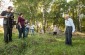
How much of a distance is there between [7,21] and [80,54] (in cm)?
433

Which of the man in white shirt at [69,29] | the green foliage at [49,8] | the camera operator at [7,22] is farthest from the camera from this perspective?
the green foliage at [49,8]

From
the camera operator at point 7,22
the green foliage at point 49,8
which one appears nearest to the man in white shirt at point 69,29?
the camera operator at point 7,22

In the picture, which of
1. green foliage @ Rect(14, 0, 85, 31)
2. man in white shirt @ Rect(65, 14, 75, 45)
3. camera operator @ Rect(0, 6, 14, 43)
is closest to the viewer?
camera operator @ Rect(0, 6, 14, 43)

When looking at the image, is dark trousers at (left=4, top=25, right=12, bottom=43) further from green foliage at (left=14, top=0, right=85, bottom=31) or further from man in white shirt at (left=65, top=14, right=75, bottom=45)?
green foliage at (left=14, top=0, right=85, bottom=31)

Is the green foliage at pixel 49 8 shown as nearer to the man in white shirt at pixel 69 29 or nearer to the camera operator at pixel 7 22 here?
the camera operator at pixel 7 22

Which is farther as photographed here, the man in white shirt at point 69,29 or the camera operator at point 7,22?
the man in white shirt at point 69,29

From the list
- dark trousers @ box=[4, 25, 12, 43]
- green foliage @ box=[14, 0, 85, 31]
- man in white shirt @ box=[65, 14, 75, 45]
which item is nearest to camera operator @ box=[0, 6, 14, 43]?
dark trousers @ box=[4, 25, 12, 43]

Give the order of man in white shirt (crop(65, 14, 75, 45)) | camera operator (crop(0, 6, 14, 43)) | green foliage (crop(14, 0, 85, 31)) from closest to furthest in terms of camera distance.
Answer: camera operator (crop(0, 6, 14, 43)), man in white shirt (crop(65, 14, 75, 45)), green foliage (crop(14, 0, 85, 31))

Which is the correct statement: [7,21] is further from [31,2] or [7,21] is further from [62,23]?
[62,23]

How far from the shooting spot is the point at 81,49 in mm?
13289

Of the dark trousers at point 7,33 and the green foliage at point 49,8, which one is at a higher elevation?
the green foliage at point 49,8

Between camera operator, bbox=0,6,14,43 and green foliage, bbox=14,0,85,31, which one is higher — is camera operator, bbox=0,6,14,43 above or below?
below

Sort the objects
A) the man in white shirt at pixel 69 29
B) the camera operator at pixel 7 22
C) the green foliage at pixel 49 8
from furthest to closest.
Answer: the green foliage at pixel 49 8 < the man in white shirt at pixel 69 29 < the camera operator at pixel 7 22

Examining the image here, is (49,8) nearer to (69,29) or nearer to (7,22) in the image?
(69,29)
